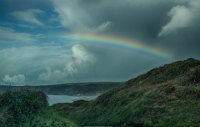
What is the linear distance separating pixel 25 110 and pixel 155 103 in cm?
3464

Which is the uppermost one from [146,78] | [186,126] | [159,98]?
[146,78]

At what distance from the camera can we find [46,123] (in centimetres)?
4066

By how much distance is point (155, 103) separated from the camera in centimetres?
7000

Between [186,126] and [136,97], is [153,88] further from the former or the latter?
[186,126]

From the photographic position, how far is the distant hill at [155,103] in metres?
62.1

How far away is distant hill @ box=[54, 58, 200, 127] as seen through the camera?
62.1 metres

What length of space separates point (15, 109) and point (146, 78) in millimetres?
60606

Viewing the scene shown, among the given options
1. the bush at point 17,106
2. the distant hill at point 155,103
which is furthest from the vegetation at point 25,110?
the distant hill at point 155,103

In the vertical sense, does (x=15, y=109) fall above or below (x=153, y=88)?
below

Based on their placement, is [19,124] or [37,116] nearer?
[19,124]

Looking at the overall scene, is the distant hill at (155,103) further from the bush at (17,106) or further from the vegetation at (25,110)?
the bush at (17,106)

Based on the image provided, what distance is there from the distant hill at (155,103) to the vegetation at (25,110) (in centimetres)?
2181

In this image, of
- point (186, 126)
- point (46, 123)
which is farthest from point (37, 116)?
point (186, 126)

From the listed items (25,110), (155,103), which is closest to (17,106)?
(25,110)
